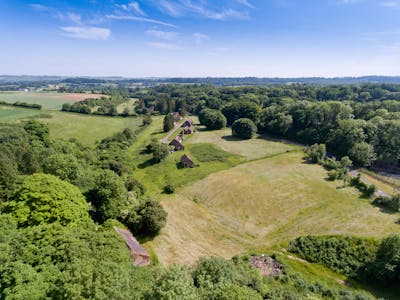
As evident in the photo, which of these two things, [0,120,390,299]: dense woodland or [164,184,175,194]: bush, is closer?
[0,120,390,299]: dense woodland

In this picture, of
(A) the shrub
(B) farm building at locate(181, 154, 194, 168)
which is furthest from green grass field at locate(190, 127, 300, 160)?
(B) farm building at locate(181, 154, 194, 168)

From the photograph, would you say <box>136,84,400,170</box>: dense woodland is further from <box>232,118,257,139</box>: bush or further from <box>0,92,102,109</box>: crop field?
<box>0,92,102,109</box>: crop field

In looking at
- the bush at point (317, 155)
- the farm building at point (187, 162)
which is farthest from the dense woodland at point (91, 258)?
the bush at point (317, 155)

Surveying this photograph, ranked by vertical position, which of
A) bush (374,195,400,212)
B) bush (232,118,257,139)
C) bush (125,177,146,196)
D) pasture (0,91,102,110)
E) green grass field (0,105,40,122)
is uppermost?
pasture (0,91,102,110)

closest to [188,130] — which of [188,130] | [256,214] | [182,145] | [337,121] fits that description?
[188,130]

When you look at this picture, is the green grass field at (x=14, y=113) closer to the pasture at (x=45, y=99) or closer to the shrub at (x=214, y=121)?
the pasture at (x=45, y=99)
